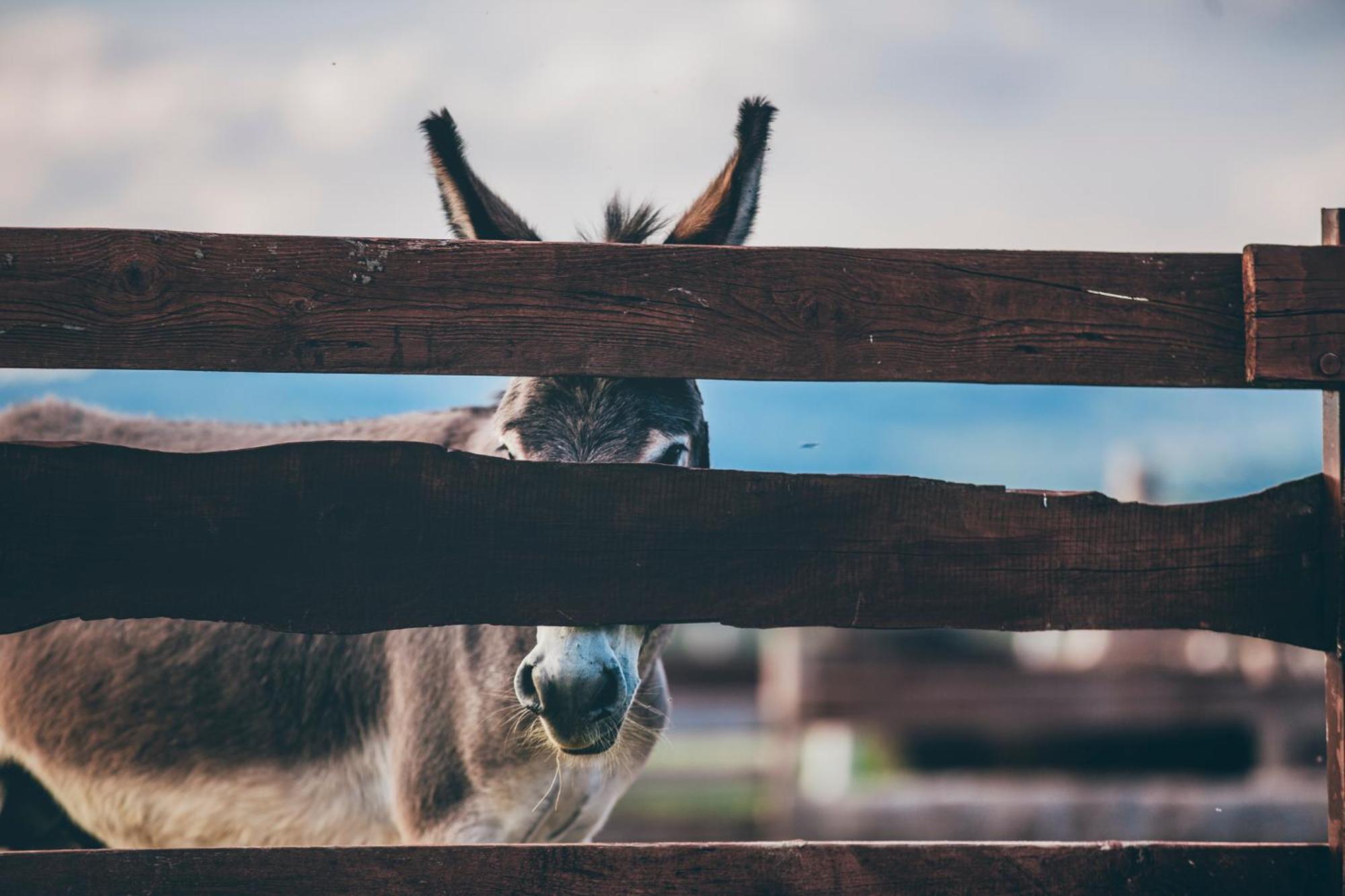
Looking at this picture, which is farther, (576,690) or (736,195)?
(736,195)

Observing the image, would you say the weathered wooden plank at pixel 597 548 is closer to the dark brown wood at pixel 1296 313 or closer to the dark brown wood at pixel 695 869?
the dark brown wood at pixel 1296 313

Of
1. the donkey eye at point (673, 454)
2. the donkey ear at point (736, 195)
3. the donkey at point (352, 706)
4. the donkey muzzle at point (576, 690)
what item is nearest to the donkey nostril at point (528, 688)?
the donkey muzzle at point (576, 690)

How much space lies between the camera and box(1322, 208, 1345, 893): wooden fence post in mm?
1885

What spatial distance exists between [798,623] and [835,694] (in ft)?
27.7

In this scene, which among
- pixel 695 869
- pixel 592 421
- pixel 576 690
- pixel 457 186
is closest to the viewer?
pixel 695 869

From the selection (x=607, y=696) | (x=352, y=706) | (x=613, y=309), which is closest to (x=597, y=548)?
(x=613, y=309)

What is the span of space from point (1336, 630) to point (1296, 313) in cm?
57

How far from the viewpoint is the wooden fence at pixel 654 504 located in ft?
5.86

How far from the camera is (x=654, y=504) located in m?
1.84

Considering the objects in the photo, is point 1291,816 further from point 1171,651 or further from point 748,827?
point 1171,651

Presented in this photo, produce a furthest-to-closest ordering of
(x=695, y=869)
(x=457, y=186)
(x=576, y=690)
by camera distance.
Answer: (x=457, y=186)
(x=576, y=690)
(x=695, y=869)

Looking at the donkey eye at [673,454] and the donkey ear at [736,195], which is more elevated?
the donkey ear at [736,195]

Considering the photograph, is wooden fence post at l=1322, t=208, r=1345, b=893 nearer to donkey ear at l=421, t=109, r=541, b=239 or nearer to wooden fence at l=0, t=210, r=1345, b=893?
wooden fence at l=0, t=210, r=1345, b=893

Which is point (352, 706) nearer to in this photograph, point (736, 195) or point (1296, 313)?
point (736, 195)
